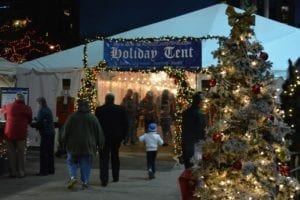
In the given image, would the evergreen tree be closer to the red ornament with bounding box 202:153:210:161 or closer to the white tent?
the red ornament with bounding box 202:153:210:161

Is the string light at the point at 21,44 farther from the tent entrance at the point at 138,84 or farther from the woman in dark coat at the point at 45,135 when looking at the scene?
the woman in dark coat at the point at 45,135

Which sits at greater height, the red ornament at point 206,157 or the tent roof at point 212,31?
the tent roof at point 212,31

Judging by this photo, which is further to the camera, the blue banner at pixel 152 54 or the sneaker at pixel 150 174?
the blue banner at pixel 152 54

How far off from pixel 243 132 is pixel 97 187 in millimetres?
4747

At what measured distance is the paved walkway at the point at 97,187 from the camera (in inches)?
445

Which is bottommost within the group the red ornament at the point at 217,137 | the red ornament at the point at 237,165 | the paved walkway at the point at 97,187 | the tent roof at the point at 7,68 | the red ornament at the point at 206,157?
the paved walkway at the point at 97,187

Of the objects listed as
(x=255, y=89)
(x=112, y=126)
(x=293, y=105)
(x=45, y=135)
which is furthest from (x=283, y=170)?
(x=45, y=135)

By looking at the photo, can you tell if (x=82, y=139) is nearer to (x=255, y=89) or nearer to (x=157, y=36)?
(x=255, y=89)

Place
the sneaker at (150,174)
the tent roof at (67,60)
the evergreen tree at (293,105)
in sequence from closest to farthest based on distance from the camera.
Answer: the evergreen tree at (293,105) → the sneaker at (150,174) → the tent roof at (67,60)

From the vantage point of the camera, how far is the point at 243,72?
8.32 m

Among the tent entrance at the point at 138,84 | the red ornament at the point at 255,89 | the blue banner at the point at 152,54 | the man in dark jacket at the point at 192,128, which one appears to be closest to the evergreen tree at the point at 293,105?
the man in dark jacket at the point at 192,128

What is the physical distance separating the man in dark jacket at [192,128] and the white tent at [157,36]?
20.5 feet

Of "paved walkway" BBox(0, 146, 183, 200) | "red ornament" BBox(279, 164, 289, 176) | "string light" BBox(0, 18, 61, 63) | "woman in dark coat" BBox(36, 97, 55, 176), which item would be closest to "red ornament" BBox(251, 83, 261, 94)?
"red ornament" BBox(279, 164, 289, 176)

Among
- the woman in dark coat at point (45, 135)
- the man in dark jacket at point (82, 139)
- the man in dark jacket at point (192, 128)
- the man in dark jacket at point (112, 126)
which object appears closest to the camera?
the man in dark jacket at point (192, 128)
